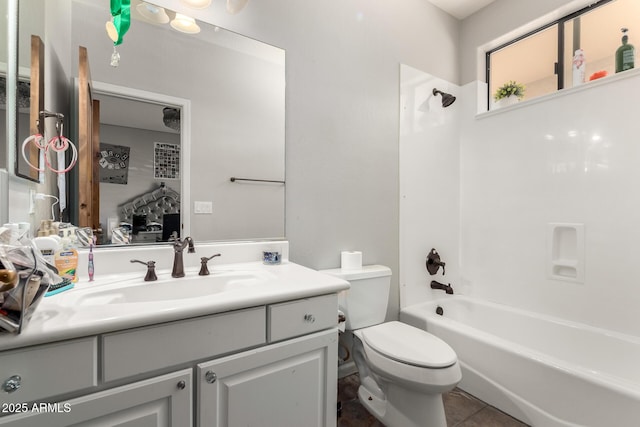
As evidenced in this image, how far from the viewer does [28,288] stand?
62 cm

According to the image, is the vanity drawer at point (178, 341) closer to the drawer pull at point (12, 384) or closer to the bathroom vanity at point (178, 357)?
the bathroom vanity at point (178, 357)

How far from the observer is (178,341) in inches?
31.8

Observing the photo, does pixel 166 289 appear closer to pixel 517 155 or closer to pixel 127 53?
pixel 127 53

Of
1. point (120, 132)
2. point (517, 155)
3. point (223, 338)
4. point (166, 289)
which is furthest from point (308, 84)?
point (517, 155)

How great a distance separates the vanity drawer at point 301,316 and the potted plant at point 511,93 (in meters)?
2.09

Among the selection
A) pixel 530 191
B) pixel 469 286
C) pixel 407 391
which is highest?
pixel 530 191

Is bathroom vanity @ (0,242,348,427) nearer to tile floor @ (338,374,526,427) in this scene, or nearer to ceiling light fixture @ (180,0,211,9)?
tile floor @ (338,374,526,427)

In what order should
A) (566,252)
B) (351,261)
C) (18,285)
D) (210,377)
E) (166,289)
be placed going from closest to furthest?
(18,285) → (210,377) → (166,289) → (351,261) → (566,252)

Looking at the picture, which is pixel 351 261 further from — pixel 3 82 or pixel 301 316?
pixel 3 82

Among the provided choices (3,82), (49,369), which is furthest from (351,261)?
(3,82)

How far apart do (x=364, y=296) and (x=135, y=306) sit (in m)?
1.19

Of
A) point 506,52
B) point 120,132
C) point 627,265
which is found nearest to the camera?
point 120,132

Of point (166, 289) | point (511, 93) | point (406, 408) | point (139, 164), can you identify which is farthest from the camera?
point (511, 93)

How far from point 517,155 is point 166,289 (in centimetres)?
239
